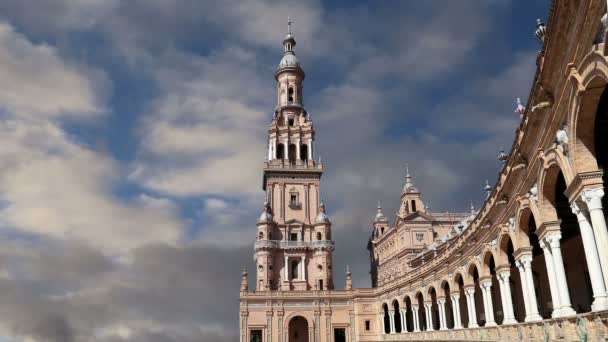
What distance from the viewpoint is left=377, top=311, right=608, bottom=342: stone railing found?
A: 46.9ft

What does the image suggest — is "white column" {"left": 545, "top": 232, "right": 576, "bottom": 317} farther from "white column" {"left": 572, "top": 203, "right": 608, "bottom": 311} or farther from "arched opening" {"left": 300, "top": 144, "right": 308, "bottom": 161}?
"arched opening" {"left": 300, "top": 144, "right": 308, "bottom": 161}

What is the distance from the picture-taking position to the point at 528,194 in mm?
20953

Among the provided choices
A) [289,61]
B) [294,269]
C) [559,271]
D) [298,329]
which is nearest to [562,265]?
[559,271]

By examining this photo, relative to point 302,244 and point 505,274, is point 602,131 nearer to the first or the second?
point 505,274

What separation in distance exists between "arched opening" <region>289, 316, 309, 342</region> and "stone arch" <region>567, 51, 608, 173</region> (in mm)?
52551

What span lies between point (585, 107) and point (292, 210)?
5699cm

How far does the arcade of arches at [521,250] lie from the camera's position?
47.4 ft

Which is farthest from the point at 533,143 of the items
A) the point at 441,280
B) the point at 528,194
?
the point at 441,280

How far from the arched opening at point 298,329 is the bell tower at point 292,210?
4.07m

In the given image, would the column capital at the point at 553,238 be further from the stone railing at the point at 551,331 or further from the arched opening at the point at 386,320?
the arched opening at the point at 386,320

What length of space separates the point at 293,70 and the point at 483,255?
178 feet

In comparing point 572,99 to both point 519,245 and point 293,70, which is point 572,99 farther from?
point 293,70

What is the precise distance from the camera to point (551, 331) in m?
18.3

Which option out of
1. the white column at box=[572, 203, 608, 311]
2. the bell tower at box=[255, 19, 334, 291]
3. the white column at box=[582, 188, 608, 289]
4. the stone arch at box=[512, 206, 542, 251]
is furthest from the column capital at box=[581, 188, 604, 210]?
the bell tower at box=[255, 19, 334, 291]
